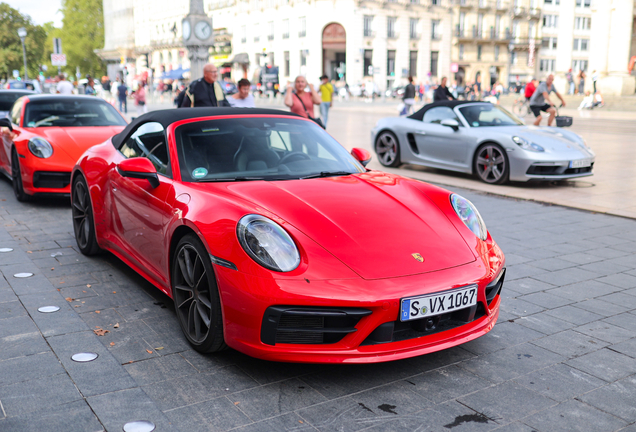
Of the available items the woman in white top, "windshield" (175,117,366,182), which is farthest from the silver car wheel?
"windshield" (175,117,366,182)

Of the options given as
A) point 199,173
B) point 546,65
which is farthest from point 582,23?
point 199,173

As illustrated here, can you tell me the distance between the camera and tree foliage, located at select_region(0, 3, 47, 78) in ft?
262

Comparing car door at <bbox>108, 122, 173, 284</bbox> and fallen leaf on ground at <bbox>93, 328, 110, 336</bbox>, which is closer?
fallen leaf on ground at <bbox>93, 328, 110, 336</bbox>

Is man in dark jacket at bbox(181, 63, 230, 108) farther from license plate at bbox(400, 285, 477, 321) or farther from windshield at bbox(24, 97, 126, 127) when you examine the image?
license plate at bbox(400, 285, 477, 321)

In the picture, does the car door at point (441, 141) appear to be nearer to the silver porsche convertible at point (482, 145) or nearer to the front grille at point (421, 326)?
the silver porsche convertible at point (482, 145)

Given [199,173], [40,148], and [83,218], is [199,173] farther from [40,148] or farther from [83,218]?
[40,148]

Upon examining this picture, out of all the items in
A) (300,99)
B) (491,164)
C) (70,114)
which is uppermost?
(300,99)

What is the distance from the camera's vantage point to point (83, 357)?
3.44 meters

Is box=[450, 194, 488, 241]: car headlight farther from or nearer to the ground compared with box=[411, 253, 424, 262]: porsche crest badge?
farther from the ground

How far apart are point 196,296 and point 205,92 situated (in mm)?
6226

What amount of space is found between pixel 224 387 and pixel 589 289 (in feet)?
9.76

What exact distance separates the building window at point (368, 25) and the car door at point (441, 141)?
181ft

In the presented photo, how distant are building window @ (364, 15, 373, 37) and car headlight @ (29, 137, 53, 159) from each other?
5883 cm

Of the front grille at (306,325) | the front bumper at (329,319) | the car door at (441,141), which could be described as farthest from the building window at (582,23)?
the front grille at (306,325)
